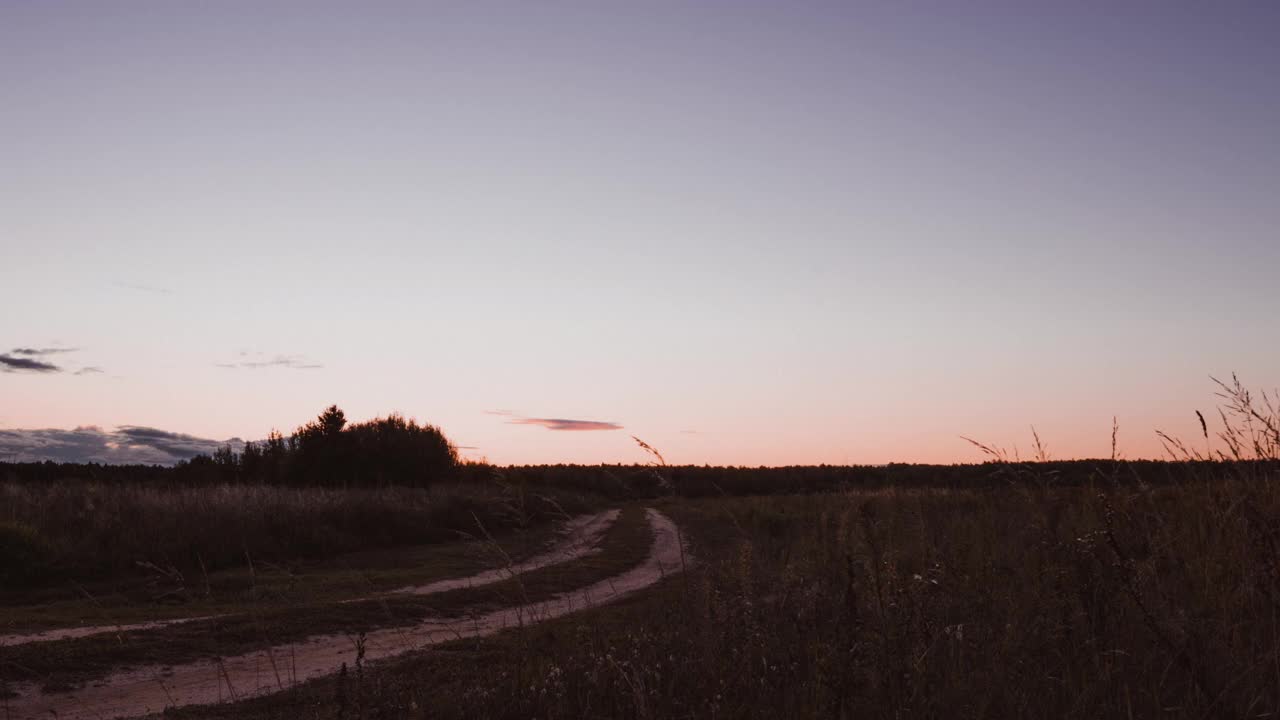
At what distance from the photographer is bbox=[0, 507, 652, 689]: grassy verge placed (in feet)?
28.5

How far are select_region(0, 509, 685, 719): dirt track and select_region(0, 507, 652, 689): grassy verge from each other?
275 millimetres

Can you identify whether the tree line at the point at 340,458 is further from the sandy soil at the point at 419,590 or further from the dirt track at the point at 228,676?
the dirt track at the point at 228,676

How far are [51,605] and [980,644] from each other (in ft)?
50.4

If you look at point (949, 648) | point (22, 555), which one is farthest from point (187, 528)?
point (949, 648)

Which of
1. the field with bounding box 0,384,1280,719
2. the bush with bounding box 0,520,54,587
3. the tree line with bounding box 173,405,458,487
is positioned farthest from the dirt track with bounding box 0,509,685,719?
the tree line with bounding box 173,405,458,487

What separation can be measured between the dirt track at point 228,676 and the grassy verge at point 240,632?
0.27 m

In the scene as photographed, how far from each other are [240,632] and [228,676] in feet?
10.2

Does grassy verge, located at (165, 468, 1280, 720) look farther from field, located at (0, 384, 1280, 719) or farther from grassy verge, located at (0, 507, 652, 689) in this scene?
grassy verge, located at (0, 507, 652, 689)

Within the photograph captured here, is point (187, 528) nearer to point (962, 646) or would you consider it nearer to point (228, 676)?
point (228, 676)

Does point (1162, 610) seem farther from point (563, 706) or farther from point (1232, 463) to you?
point (563, 706)

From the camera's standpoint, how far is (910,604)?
5.25m

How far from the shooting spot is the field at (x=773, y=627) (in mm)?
4270

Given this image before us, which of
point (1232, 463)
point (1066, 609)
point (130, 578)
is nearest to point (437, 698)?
point (1066, 609)

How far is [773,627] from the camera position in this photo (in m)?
5.93
